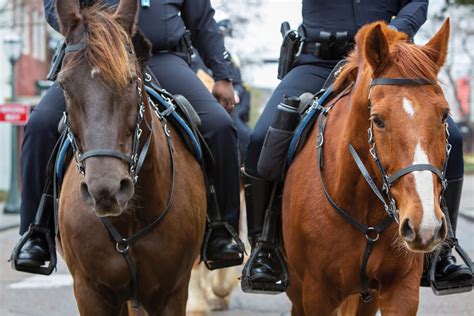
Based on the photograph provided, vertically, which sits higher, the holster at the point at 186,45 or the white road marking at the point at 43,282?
the holster at the point at 186,45

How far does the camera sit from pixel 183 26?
275 inches

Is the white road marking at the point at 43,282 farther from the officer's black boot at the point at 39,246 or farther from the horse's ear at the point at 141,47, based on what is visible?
the horse's ear at the point at 141,47

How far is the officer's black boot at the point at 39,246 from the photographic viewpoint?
6406 millimetres

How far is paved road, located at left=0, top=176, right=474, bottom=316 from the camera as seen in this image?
10.2 m

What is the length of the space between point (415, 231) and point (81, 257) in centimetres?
211

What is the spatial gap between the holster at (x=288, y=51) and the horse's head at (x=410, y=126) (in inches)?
73.8

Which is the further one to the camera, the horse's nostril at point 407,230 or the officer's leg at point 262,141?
the officer's leg at point 262,141

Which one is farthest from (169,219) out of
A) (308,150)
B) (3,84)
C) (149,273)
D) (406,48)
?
(3,84)

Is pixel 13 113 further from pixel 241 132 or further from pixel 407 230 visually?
pixel 407 230

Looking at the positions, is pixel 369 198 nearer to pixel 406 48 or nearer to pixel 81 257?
pixel 406 48

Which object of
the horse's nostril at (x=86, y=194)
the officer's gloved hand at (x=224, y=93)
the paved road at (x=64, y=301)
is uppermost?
the horse's nostril at (x=86, y=194)

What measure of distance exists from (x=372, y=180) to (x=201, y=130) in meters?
1.72

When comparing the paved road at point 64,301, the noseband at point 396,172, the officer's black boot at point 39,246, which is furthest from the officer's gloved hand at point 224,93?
the paved road at point 64,301

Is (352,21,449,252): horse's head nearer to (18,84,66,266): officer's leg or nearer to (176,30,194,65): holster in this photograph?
(176,30,194,65): holster
